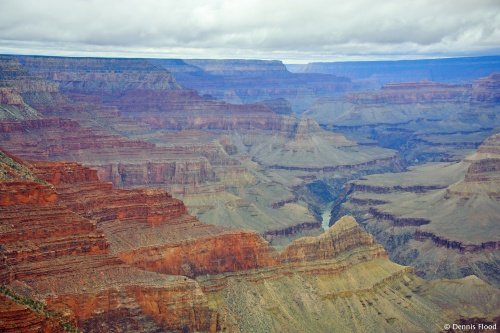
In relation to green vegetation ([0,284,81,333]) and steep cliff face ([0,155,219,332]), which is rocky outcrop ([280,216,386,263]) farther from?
green vegetation ([0,284,81,333])

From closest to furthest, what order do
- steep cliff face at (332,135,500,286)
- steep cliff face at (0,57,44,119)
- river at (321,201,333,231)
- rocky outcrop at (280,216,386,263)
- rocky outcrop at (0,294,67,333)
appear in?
1. rocky outcrop at (0,294,67,333)
2. rocky outcrop at (280,216,386,263)
3. steep cliff face at (332,135,500,286)
4. steep cliff face at (0,57,44,119)
5. river at (321,201,333,231)

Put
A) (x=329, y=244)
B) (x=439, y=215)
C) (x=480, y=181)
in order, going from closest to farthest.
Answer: (x=329, y=244) → (x=439, y=215) → (x=480, y=181)

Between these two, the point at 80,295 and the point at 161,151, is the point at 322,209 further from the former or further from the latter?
the point at 80,295

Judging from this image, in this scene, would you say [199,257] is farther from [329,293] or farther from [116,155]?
[116,155]

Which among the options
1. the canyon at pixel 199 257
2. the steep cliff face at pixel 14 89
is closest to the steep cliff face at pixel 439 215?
the canyon at pixel 199 257

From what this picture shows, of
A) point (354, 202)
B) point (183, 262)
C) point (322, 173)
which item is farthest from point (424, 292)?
point (322, 173)

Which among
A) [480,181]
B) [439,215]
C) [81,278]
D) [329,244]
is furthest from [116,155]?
[81,278]

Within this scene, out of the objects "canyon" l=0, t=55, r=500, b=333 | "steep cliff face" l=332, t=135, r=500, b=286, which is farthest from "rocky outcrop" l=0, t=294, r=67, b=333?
"steep cliff face" l=332, t=135, r=500, b=286

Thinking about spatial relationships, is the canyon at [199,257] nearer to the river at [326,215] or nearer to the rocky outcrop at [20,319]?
the rocky outcrop at [20,319]
